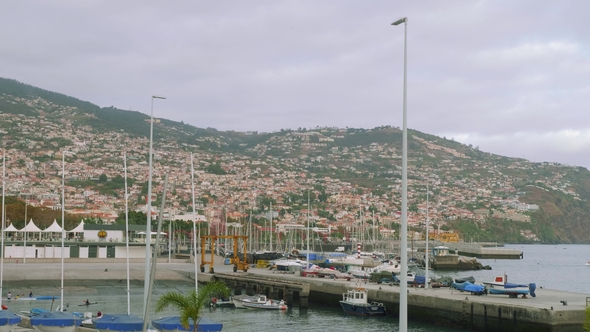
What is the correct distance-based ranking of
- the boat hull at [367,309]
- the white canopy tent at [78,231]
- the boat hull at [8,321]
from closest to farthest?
the boat hull at [8,321] < the boat hull at [367,309] < the white canopy tent at [78,231]

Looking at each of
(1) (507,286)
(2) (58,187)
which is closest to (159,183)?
(2) (58,187)

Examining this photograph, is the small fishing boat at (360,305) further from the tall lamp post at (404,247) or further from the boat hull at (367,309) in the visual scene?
the tall lamp post at (404,247)

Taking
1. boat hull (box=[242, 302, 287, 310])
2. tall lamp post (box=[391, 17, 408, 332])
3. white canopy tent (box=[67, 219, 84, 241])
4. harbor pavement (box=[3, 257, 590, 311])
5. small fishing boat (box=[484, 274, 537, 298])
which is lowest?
boat hull (box=[242, 302, 287, 310])

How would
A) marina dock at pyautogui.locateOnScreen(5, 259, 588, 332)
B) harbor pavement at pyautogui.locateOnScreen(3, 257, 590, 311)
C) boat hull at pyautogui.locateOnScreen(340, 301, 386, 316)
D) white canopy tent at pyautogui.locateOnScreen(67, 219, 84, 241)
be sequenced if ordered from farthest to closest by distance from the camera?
white canopy tent at pyautogui.locateOnScreen(67, 219, 84, 241), boat hull at pyautogui.locateOnScreen(340, 301, 386, 316), harbor pavement at pyautogui.locateOnScreen(3, 257, 590, 311), marina dock at pyautogui.locateOnScreen(5, 259, 588, 332)

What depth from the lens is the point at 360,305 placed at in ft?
127

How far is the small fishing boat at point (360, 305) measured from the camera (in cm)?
3834

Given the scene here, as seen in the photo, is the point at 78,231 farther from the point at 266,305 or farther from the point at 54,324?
the point at 54,324

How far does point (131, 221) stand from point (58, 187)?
61.1 m

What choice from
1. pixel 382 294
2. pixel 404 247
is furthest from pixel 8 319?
pixel 382 294

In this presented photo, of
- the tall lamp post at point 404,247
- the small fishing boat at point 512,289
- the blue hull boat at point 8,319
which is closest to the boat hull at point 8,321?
the blue hull boat at point 8,319

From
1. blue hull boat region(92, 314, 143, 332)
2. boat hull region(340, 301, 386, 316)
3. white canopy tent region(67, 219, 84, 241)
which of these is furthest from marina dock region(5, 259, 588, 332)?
blue hull boat region(92, 314, 143, 332)

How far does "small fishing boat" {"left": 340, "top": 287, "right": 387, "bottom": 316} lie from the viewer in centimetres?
3834

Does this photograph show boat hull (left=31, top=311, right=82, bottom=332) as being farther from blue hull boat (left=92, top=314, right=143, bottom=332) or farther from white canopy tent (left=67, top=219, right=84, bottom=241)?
white canopy tent (left=67, top=219, right=84, bottom=241)

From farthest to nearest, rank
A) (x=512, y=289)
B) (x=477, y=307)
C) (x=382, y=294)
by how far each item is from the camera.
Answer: (x=382, y=294) < (x=512, y=289) < (x=477, y=307)
